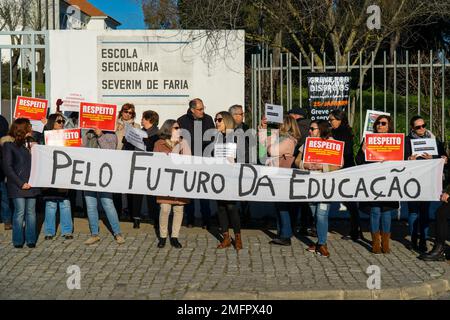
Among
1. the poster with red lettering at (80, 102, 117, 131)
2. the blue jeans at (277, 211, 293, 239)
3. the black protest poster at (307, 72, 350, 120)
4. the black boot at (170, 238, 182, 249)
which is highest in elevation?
the black protest poster at (307, 72, 350, 120)

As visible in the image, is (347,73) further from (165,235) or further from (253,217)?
→ (165,235)

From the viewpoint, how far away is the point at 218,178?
10.5 m

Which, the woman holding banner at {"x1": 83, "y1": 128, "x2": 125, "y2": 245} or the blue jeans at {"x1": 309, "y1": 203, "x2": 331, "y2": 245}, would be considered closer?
the blue jeans at {"x1": 309, "y1": 203, "x2": 331, "y2": 245}

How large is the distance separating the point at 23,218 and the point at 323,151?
408cm

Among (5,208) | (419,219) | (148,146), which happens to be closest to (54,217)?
(5,208)

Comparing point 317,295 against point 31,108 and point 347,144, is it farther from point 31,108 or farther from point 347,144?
point 31,108

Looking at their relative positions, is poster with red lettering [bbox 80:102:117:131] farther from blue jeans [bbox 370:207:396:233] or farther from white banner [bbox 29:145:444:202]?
blue jeans [bbox 370:207:396:233]

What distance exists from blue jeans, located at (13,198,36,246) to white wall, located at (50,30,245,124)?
130 inches

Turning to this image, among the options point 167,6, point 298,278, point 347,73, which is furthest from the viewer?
point 167,6

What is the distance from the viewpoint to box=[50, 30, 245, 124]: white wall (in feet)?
43.4

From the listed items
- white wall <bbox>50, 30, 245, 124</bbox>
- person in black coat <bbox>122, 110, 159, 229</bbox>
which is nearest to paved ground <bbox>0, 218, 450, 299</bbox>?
person in black coat <bbox>122, 110, 159, 229</bbox>
